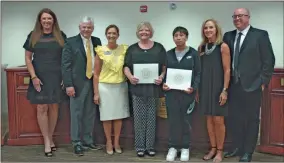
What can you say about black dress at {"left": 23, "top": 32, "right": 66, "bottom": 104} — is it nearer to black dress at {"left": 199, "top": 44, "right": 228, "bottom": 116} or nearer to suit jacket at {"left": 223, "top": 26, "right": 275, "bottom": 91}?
black dress at {"left": 199, "top": 44, "right": 228, "bottom": 116}

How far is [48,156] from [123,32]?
1.99 meters

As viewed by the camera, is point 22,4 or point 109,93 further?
point 22,4

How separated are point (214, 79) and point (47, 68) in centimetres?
166

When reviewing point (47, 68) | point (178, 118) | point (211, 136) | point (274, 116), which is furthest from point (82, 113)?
point (274, 116)

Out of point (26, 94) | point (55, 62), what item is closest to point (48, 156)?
point (26, 94)

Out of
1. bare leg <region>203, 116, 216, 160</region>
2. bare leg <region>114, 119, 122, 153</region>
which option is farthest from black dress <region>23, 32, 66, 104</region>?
bare leg <region>203, 116, 216, 160</region>

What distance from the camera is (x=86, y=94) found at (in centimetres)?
336

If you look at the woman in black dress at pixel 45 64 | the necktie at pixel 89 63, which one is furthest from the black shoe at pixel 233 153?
the woman in black dress at pixel 45 64

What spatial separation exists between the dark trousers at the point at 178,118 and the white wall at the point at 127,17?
1.25 metres

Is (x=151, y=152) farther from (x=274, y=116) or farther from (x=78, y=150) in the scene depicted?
(x=274, y=116)

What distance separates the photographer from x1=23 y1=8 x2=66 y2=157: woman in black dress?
10.7ft

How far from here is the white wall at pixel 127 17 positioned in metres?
4.29

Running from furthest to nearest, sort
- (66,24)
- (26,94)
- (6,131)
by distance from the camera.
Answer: (66,24) < (6,131) < (26,94)

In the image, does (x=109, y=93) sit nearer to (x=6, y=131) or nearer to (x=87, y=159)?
(x=87, y=159)
